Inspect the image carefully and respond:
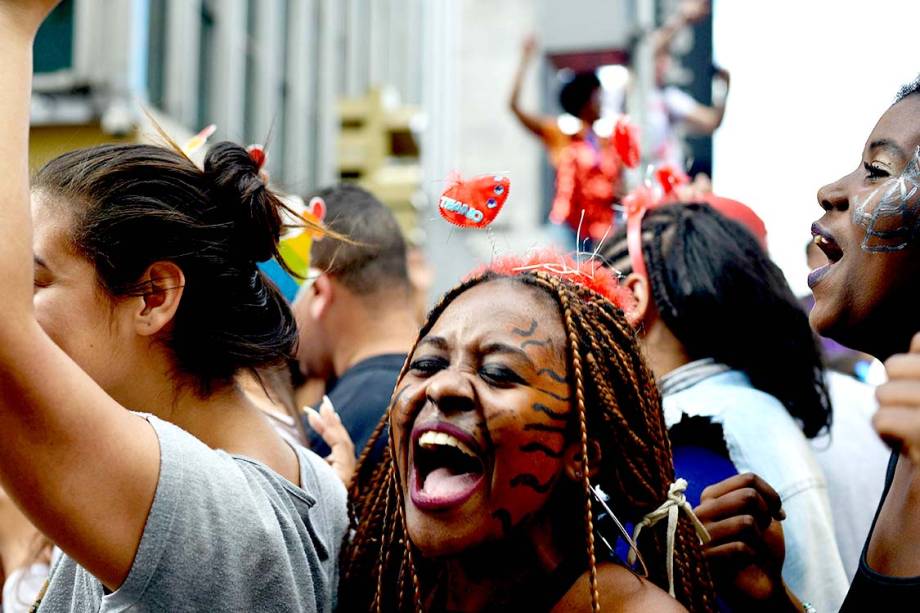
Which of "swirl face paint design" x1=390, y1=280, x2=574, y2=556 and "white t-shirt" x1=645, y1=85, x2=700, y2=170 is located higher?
"white t-shirt" x1=645, y1=85, x2=700, y2=170

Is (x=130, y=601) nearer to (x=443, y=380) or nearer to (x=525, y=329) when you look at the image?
(x=443, y=380)

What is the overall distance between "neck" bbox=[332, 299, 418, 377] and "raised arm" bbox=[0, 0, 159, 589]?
87.6 inches

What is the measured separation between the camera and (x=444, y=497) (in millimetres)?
1816

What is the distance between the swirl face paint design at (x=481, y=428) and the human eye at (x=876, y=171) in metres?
0.62

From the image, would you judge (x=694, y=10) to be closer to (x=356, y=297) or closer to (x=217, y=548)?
(x=356, y=297)

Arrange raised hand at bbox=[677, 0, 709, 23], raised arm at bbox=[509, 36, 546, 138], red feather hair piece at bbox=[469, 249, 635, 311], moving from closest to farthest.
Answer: red feather hair piece at bbox=[469, 249, 635, 311] < raised arm at bbox=[509, 36, 546, 138] < raised hand at bbox=[677, 0, 709, 23]

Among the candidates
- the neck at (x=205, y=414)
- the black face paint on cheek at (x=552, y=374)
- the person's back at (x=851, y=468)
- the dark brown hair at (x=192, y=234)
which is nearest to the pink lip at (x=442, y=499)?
the black face paint on cheek at (x=552, y=374)

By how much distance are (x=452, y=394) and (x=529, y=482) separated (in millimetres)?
203

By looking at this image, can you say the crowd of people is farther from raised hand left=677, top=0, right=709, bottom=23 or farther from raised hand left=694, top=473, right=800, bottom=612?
raised hand left=677, top=0, right=709, bottom=23

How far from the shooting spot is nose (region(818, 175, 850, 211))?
1.98m

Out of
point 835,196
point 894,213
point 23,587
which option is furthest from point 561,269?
point 23,587

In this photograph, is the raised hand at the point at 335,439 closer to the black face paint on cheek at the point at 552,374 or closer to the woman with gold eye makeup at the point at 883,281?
the black face paint on cheek at the point at 552,374

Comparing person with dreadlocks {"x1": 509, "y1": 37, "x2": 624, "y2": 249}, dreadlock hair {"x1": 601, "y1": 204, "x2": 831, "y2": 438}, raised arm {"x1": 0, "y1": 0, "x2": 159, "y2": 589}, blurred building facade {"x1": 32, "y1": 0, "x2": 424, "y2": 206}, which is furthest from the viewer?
blurred building facade {"x1": 32, "y1": 0, "x2": 424, "y2": 206}

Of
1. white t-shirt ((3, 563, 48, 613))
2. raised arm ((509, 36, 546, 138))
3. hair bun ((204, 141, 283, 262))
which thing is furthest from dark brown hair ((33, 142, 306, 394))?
raised arm ((509, 36, 546, 138))
